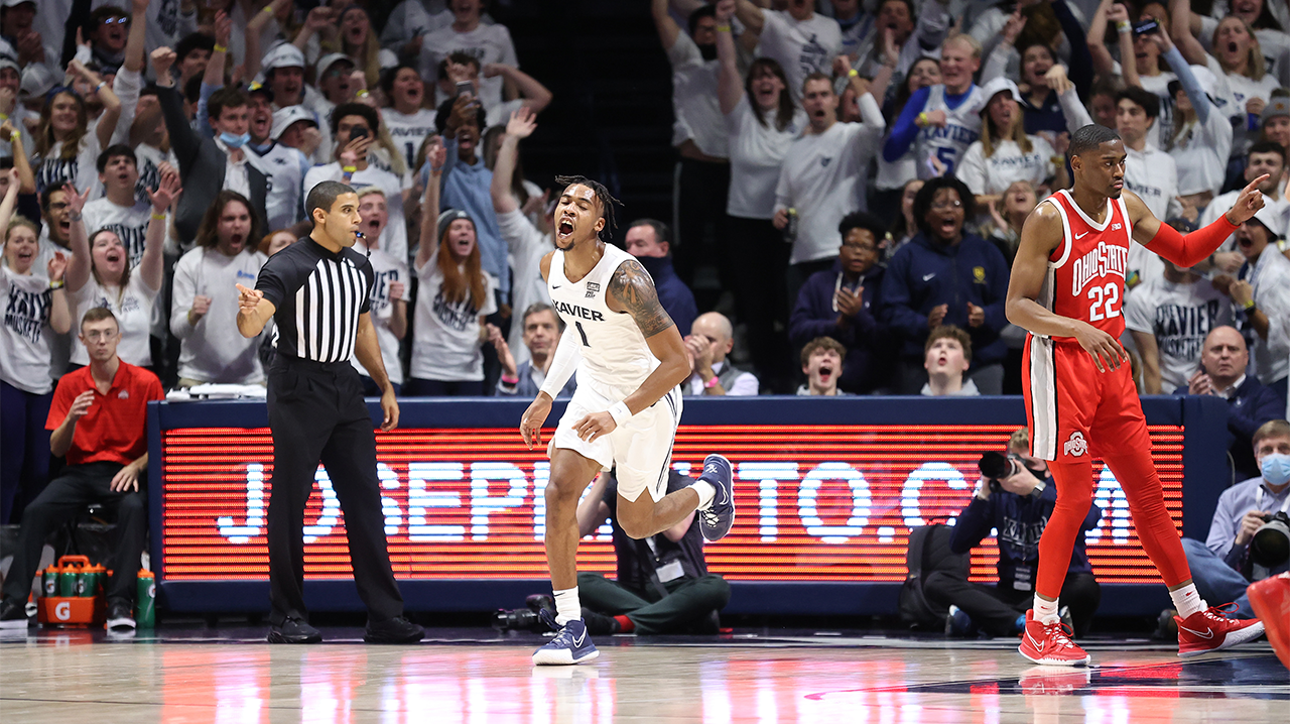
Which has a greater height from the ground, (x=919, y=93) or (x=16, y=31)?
(x=16, y=31)

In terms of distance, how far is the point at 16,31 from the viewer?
13.0 metres

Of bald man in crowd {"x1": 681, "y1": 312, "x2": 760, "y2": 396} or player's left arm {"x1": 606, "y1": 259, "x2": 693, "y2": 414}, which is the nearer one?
player's left arm {"x1": 606, "y1": 259, "x2": 693, "y2": 414}

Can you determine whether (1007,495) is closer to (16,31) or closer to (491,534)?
(491,534)

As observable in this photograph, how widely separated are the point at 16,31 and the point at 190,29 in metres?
1.44

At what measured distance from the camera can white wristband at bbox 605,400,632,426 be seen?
644cm

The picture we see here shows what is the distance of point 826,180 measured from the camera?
11250mm

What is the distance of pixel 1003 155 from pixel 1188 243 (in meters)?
3.97

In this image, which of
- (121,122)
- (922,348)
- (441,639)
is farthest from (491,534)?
(121,122)

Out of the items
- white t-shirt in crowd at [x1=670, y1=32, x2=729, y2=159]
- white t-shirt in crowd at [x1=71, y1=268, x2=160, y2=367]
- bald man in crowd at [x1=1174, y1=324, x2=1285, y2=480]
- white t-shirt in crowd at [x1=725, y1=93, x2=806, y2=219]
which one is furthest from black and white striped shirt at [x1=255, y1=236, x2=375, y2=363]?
bald man in crowd at [x1=1174, y1=324, x2=1285, y2=480]

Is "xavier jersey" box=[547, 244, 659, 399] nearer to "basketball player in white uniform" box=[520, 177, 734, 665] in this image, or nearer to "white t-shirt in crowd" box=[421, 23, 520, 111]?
"basketball player in white uniform" box=[520, 177, 734, 665]

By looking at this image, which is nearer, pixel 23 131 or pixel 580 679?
pixel 580 679

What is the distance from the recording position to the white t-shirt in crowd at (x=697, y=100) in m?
12.3

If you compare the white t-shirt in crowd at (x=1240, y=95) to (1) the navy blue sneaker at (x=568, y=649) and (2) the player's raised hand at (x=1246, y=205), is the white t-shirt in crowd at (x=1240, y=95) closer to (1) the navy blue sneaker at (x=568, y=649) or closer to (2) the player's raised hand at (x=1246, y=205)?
(2) the player's raised hand at (x=1246, y=205)

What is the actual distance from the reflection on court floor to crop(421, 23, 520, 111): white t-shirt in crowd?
5998 mm
